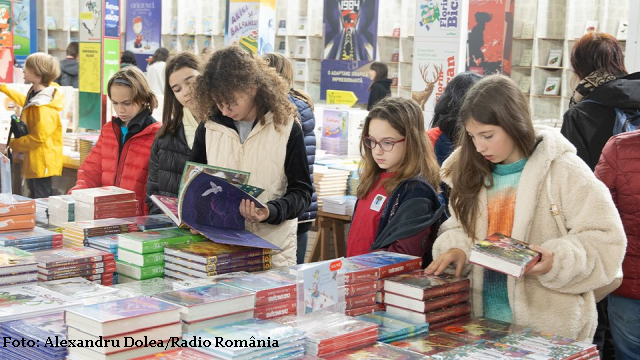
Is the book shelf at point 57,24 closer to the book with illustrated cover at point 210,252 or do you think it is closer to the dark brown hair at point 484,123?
the book with illustrated cover at point 210,252

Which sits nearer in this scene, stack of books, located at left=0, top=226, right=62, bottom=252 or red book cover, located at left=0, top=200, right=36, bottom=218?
stack of books, located at left=0, top=226, right=62, bottom=252

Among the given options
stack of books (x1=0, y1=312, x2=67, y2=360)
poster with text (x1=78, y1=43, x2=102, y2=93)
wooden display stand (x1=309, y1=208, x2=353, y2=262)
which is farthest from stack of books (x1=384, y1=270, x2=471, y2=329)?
poster with text (x1=78, y1=43, x2=102, y2=93)

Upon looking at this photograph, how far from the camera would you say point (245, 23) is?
643cm

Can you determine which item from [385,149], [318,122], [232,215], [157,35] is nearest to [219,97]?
[232,215]

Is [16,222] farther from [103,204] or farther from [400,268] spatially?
[400,268]

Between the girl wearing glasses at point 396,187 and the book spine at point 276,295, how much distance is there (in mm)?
576

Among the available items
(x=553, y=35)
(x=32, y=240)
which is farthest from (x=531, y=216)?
(x=553, y=35)

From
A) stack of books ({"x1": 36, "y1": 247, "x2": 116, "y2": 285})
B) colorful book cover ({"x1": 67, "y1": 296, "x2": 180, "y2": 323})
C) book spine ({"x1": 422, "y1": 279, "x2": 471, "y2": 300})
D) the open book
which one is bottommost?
stack of books ({"x1": 36, "y1": 247, "x2": 116, "y2": 285})

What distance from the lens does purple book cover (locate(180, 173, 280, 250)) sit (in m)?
2.45

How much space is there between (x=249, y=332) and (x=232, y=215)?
2.94ft

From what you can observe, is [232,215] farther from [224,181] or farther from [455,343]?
[455,343]

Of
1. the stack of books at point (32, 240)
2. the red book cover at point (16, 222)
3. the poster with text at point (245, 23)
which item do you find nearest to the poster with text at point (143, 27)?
the poster with text at point (245, 23)

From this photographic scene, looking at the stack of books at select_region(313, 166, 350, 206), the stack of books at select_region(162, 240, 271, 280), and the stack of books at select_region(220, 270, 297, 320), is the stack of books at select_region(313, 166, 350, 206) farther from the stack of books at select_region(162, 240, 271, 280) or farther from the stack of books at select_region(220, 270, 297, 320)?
the stack of books at select_region(220, 270, 297, 320)

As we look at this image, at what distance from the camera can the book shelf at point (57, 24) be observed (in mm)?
16781
